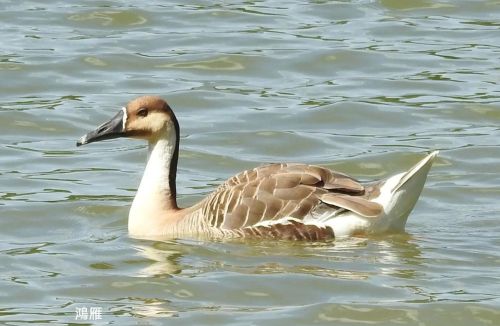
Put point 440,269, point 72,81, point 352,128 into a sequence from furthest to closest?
point 72,81
point 352,128
point 440,269

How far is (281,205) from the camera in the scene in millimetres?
12320

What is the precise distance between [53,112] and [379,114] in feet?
11.7

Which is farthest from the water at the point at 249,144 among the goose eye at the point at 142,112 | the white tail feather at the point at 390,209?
the goose eye at the point at 142,112

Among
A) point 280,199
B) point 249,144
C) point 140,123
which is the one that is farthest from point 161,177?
point 249,144

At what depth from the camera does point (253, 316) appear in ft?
34.4

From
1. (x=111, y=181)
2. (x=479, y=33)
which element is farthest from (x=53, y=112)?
(x=479, y=33)

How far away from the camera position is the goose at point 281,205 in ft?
39.8

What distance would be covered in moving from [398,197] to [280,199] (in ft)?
3.16

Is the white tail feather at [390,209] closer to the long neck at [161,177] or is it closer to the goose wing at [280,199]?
the goose wing at [280,199]

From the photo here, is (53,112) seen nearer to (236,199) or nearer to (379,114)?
(379,114)

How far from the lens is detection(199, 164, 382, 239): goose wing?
40.2 feet

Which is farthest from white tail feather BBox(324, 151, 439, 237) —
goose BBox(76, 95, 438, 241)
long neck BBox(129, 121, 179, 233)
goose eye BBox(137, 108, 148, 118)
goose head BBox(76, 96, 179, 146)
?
goose eye BBox(137, 108, 148, 118)

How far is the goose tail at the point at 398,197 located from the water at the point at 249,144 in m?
0.17

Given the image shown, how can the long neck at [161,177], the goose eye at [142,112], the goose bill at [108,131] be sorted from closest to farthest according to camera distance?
the goose bill at [108,131], the goose eye at [142,112], the long neck at [161,177]
